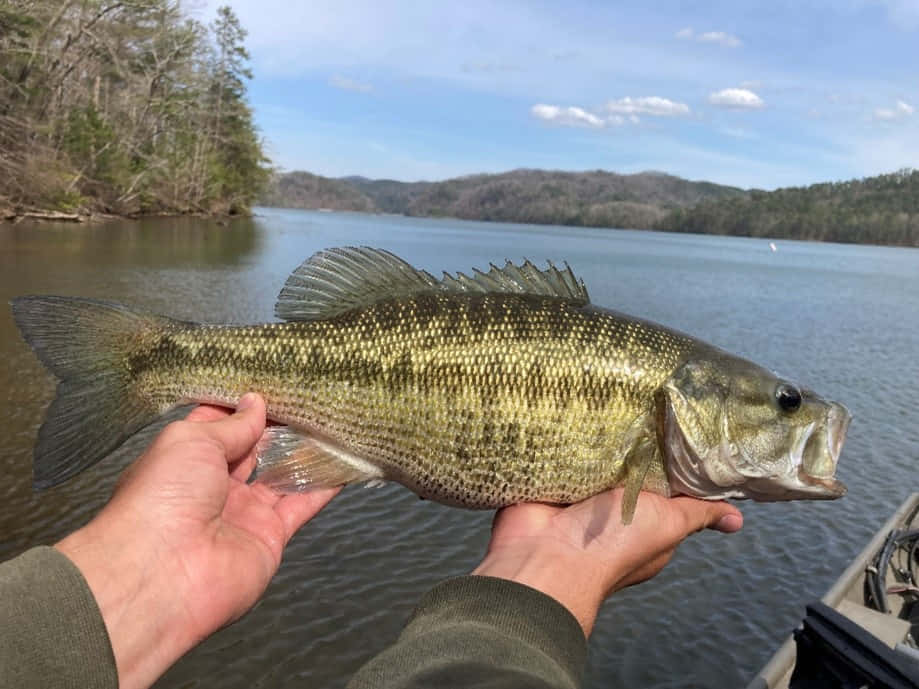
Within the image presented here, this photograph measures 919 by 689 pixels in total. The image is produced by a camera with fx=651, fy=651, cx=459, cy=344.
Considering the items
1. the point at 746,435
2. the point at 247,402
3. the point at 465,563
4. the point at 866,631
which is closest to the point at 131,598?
the point at 247,402

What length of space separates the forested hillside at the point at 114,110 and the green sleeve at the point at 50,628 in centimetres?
4522

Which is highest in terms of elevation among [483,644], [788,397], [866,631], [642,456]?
[788,397]

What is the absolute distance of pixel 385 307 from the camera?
379cm

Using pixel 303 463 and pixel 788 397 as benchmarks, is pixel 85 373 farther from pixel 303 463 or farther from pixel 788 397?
pixel 788 397

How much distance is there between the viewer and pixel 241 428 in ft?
11.5

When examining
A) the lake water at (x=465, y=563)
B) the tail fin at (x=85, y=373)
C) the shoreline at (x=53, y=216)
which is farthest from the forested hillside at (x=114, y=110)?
the tail fin at (x=85, y=373)

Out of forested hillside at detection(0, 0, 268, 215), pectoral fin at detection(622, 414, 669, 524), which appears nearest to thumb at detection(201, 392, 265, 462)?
pectoral fin at detection(622, 414, 669, 524)

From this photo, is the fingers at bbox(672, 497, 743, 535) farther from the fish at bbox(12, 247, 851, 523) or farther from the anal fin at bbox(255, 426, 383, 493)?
the anal fin at bbox(255, 426, 383, 493)

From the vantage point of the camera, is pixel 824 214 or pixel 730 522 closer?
pixel 730 522

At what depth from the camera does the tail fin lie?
339 cm

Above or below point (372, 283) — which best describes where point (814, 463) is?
below

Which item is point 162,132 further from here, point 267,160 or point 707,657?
point 707,657

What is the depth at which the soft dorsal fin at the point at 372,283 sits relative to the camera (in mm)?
3850

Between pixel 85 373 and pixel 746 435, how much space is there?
362 cm
